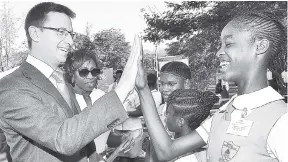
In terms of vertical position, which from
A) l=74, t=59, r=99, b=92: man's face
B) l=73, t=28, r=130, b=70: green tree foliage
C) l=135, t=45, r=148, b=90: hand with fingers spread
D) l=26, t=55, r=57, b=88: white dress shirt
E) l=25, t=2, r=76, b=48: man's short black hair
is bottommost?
l=73, t=28, r=130, b=70: green tree foliage

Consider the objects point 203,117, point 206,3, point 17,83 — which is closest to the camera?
point 17,83

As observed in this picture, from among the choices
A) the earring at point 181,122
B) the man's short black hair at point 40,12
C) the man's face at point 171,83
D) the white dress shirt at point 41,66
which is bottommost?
the earring at point 181,122

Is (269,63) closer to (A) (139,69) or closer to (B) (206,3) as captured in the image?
(A) (139,69)

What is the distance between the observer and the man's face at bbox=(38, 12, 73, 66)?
2.32 metres

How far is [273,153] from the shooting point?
1710 millimetres

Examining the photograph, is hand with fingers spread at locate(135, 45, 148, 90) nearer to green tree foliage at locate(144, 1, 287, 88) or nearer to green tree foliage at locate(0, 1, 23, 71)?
green tree foliage at locate(144, 1, 287, 88)

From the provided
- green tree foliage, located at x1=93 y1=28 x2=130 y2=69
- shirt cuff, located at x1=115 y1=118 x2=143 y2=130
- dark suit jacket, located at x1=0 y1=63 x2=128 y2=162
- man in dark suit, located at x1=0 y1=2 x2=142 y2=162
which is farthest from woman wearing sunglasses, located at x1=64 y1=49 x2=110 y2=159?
green tree foliage, located at x1=93 y1=28 x2=130 y2=69

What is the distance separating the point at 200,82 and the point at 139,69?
709 inches

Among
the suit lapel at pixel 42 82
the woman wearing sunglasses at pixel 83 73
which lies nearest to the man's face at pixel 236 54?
the suit lapel at pixel 42 82

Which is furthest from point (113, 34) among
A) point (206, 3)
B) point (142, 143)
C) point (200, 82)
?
point (142, 143)

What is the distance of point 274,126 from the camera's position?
1.72 meters

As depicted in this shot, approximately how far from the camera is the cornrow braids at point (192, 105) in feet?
11.2

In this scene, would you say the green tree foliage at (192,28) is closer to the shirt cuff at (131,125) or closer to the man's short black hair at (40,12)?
the shirt cuff at (131,125)

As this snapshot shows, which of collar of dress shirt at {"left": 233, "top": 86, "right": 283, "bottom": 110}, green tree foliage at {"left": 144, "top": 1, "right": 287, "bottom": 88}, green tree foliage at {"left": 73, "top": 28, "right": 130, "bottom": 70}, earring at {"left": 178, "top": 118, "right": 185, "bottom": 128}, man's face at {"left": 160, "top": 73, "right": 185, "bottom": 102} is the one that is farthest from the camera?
green tree foliage at {"left": 73, "top": 28, "right": 130, "bottom": 70}
